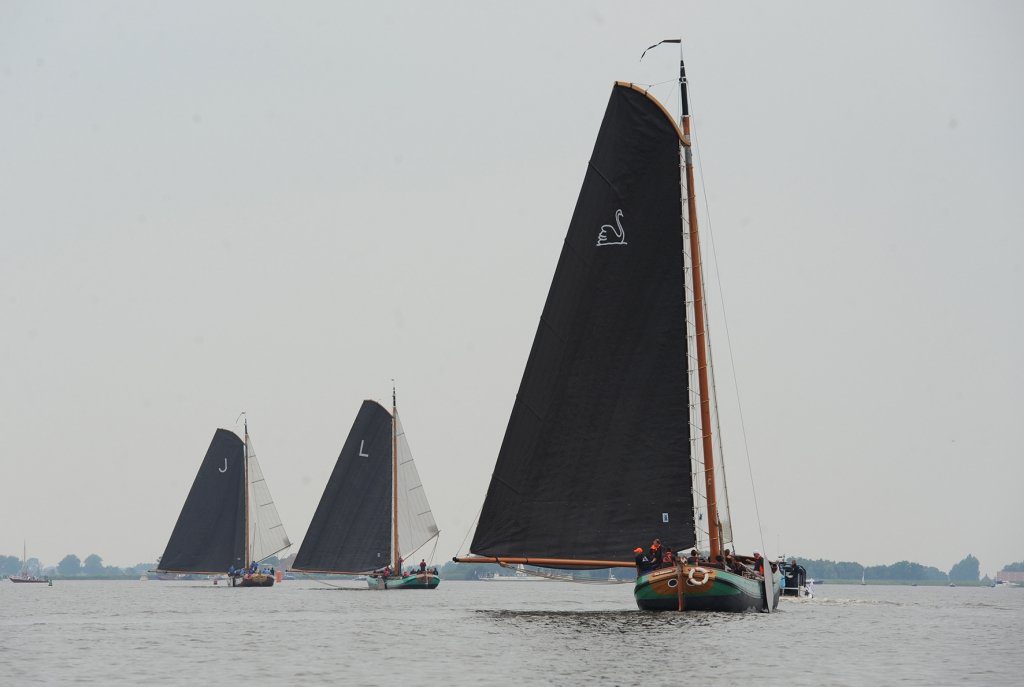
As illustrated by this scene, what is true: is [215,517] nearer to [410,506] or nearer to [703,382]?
[410,506]

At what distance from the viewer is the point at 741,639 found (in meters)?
45.0

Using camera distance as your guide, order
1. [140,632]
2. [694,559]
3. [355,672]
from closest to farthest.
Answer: [355,672] < [694,559] < [140,632]

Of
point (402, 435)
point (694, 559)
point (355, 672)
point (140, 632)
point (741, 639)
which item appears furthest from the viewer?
point (402, 435)

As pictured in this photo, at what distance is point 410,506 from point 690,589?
72.9m

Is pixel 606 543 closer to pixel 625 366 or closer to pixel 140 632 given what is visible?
pixel 625 366

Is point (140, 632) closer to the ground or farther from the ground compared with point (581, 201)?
closer to the ground

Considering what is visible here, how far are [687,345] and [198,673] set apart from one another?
74.0 ft

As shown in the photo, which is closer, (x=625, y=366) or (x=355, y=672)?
(x=355, y=672)

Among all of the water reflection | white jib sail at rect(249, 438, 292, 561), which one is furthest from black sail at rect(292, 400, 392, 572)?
the water reflection

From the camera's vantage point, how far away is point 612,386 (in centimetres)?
5141

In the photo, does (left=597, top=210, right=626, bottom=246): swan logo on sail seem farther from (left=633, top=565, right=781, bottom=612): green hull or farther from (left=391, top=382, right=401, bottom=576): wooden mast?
(left=391, top=382, right=401, bottom=576): wooden mast

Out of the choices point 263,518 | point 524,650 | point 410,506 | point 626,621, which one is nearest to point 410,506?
point 410,506

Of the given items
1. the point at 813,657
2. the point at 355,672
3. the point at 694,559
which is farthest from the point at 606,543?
the point at 355,672

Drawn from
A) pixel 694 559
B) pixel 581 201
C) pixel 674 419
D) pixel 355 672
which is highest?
pixel 581 201
